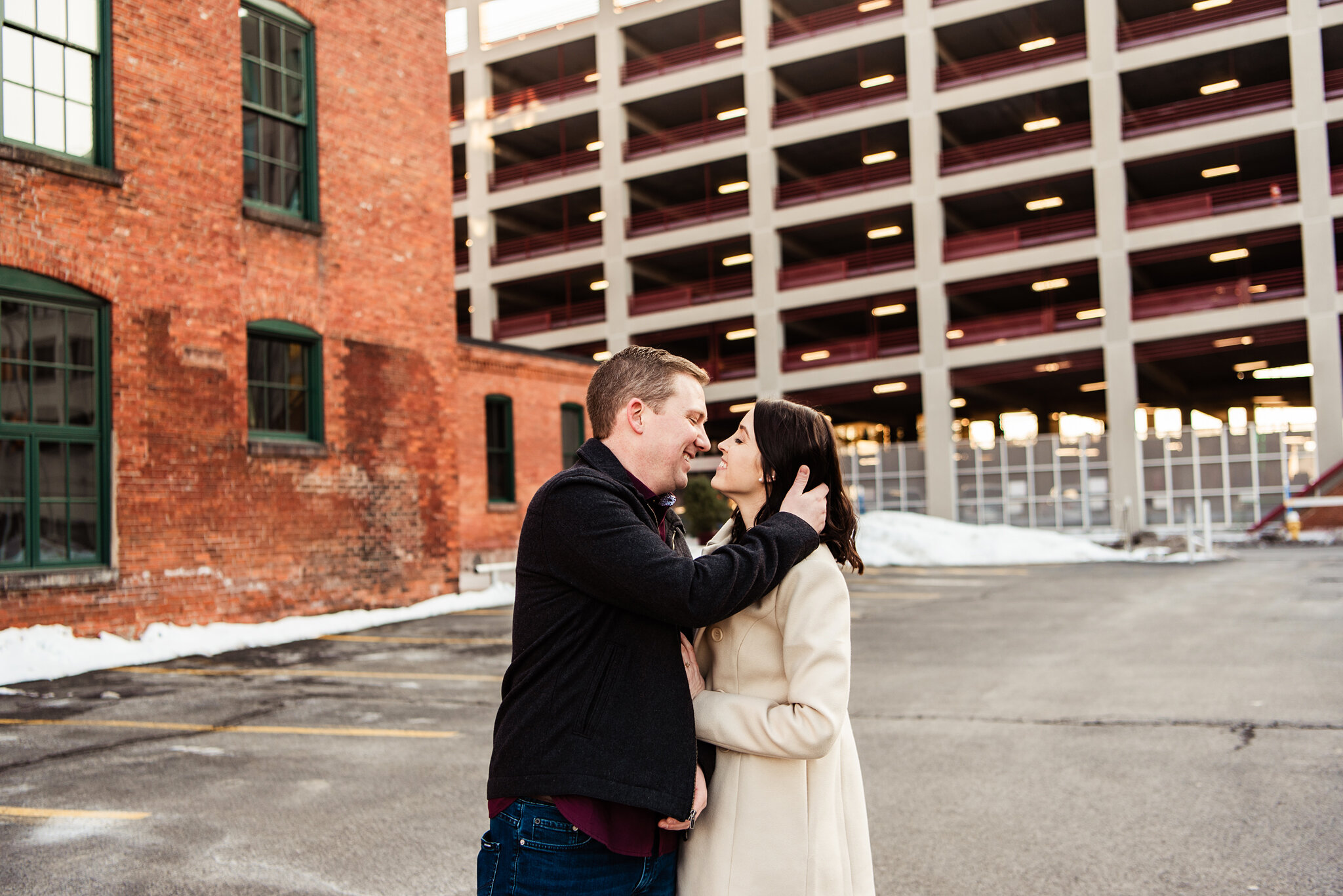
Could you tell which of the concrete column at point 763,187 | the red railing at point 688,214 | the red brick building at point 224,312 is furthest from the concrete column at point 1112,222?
the red brick building at point 224,312

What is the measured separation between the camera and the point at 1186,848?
454cm

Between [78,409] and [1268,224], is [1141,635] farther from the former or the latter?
[1268,224]

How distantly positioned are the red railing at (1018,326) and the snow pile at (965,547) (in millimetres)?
10553

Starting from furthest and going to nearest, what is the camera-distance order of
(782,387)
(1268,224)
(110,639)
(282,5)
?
(782,387) < (1268,224) < (282,5) < (110,639)

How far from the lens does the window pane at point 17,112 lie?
10.6 m

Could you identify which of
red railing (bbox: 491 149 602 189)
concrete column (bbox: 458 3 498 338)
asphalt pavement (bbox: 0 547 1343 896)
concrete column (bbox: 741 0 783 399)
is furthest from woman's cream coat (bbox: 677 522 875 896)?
concrete column (bbox: 458 3 498 338)

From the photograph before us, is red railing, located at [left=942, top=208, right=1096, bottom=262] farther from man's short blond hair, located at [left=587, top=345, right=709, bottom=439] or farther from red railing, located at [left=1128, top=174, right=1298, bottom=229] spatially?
man's short blond hair, located at [left=587, top=345, right=709, bottom=439]

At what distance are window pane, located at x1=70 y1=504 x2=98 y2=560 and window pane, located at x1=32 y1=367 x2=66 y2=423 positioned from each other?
946mm

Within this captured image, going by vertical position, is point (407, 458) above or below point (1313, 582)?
above

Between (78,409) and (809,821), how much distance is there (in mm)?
11022

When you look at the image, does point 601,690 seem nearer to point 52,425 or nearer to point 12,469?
point 12,469

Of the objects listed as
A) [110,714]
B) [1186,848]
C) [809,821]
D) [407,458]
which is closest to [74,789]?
[110,714]

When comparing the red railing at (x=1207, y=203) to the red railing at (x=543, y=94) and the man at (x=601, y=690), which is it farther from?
the man at (x=601, y=690)

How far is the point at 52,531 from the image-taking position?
10750 mm
